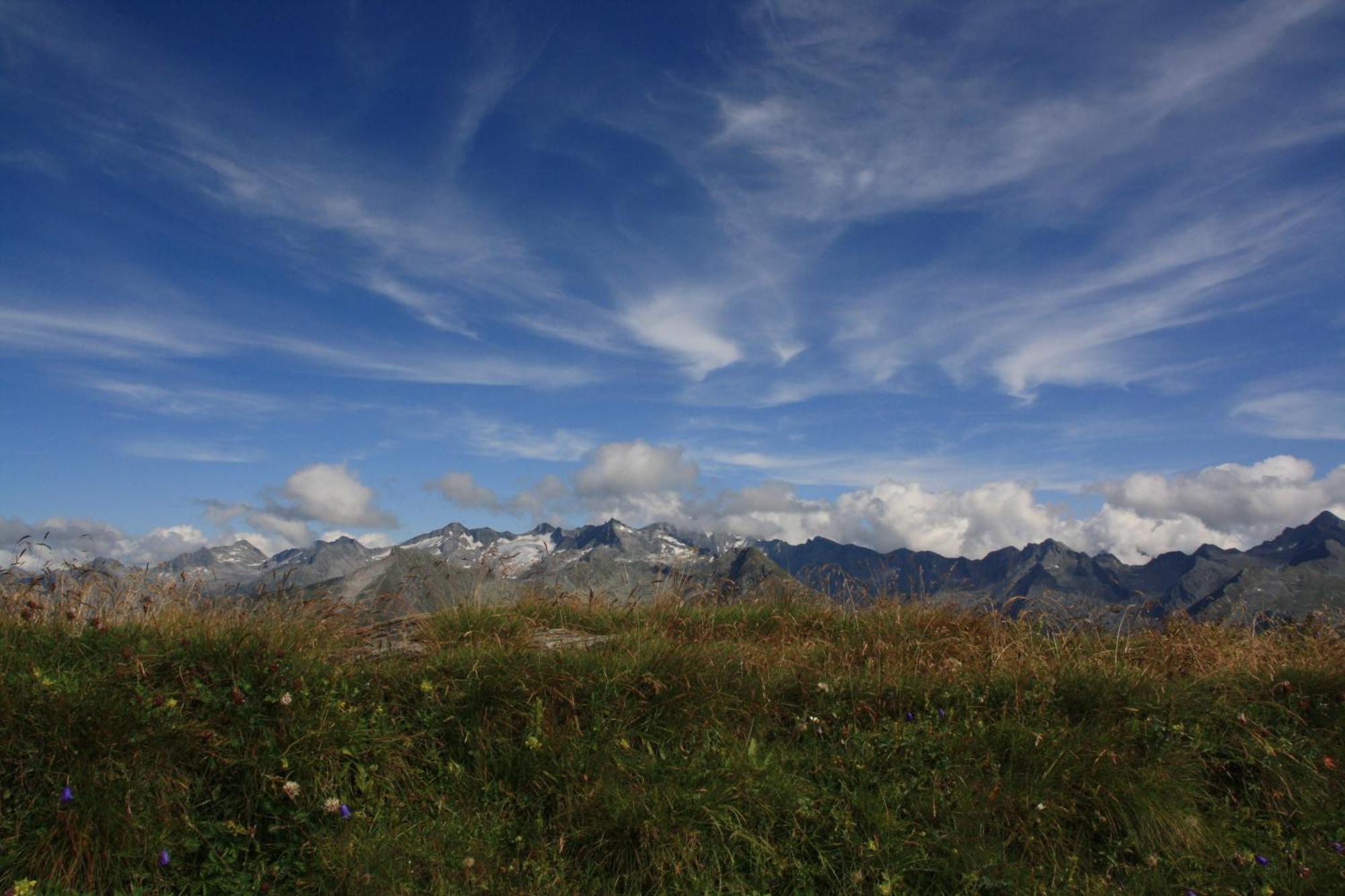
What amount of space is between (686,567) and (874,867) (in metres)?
5.81

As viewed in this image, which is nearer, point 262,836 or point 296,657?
point 262,836

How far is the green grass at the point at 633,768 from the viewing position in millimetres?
4883

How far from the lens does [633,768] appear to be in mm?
5723

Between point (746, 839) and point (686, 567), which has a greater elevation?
point (686, 567)

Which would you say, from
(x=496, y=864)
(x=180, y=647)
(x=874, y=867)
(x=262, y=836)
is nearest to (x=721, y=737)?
(x=874, y=867)

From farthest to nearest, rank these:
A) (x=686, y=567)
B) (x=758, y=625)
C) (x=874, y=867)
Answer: (x=686, y=567)
(x=758, y=625)
(x=874, y=867)

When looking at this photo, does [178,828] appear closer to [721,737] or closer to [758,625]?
[721,737]

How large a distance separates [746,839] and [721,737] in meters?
1.03

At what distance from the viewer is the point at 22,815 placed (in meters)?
4.71

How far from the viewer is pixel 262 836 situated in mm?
5070

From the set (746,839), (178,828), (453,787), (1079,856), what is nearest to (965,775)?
(1079,856)

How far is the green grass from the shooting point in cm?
488

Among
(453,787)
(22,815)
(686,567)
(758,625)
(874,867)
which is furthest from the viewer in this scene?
(686,567)

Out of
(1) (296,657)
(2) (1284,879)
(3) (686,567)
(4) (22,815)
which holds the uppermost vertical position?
(3) (686,567)
